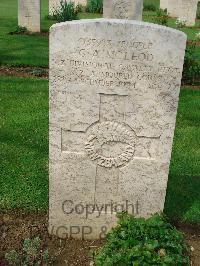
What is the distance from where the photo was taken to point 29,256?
3.37 m

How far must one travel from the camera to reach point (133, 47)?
122 inches

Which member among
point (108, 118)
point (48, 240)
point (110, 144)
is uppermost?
point (108, 118)

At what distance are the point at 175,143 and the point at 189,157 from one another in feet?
1.50

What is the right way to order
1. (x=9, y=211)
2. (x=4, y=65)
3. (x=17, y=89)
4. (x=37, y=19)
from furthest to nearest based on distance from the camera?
(x=37, y=19) < (x=4, y=65) < (x=17, y=89) < (x=9, y=211)

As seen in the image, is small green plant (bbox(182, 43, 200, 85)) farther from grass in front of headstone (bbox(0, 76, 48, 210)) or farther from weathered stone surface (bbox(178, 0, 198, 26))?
weathered stone surface (bbox(178, 0, 198, 26))

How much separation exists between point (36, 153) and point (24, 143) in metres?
0.36

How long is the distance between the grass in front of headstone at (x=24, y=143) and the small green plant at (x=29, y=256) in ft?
2.50

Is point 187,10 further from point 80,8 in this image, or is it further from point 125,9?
point 125,9

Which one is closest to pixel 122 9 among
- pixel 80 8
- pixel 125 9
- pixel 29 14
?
pixel 125 9

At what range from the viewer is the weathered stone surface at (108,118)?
3.07 meters

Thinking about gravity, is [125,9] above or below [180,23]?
above

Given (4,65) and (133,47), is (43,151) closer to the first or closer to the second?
(133,47)

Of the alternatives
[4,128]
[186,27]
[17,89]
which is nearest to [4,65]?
[17,89]

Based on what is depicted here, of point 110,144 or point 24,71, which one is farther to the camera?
point 24,71
